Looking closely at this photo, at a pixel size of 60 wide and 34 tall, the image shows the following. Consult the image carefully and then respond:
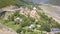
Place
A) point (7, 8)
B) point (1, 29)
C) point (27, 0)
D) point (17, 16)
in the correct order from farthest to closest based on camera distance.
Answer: point (27, 0) < point (7, 8) < point (17, 16) < point (1, 29)

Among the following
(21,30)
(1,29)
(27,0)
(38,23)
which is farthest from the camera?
(27,0)

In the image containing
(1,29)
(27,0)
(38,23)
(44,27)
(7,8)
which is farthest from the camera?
(27,0)

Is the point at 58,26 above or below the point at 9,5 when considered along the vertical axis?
below

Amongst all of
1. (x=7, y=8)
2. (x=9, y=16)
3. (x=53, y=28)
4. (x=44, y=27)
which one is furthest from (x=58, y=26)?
(x=7, y=8)

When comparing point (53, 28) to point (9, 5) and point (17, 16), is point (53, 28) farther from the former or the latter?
point (9, 5)

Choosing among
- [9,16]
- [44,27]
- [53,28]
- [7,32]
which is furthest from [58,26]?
[7,32]

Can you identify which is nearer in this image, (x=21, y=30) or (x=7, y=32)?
(x=7, y=32)

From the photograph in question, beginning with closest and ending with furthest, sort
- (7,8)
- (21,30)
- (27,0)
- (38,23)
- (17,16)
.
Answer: (21,30), (38,23), (17,16), (7,8), (27,0)

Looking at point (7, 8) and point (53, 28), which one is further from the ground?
point (7, 8)

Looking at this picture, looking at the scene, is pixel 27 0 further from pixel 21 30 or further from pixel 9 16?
pixel 21 30
